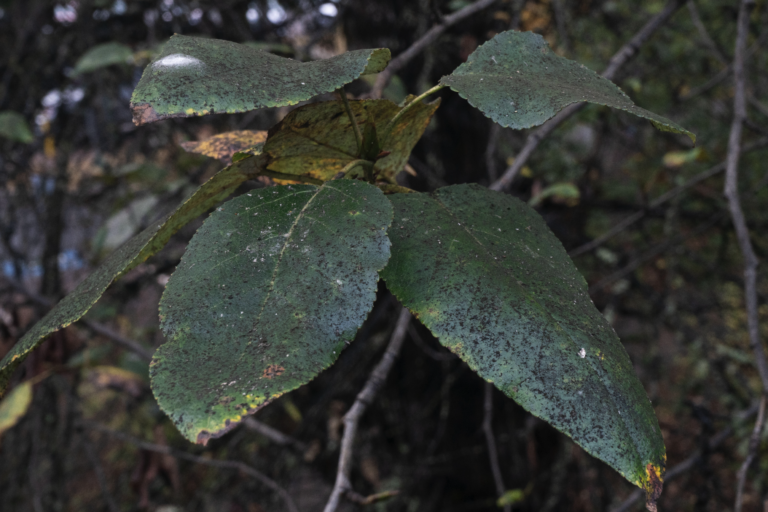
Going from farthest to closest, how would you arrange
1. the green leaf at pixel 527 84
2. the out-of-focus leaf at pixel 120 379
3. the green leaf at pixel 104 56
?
the out-of-focus leaf at pixel 120 379, the green leaf at pixel 104 56, the green leaf at pixel 527 84

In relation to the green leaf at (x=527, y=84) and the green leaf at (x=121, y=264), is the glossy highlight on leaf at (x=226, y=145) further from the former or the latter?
the green leaf at (x=527, y=84)

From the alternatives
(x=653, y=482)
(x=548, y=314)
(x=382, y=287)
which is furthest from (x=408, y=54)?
(x=382, y=287)

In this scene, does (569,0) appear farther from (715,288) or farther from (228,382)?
(228,382)

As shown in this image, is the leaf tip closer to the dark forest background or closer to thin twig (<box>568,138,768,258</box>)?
thin twig (<box>568,138,768,258</box>)

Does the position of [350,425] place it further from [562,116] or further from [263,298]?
[562,116]

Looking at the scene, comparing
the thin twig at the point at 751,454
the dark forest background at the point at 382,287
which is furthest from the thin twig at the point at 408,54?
the thin twig at the point at 751,454

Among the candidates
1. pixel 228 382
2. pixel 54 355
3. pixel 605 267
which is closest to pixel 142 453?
pixel 54 355
